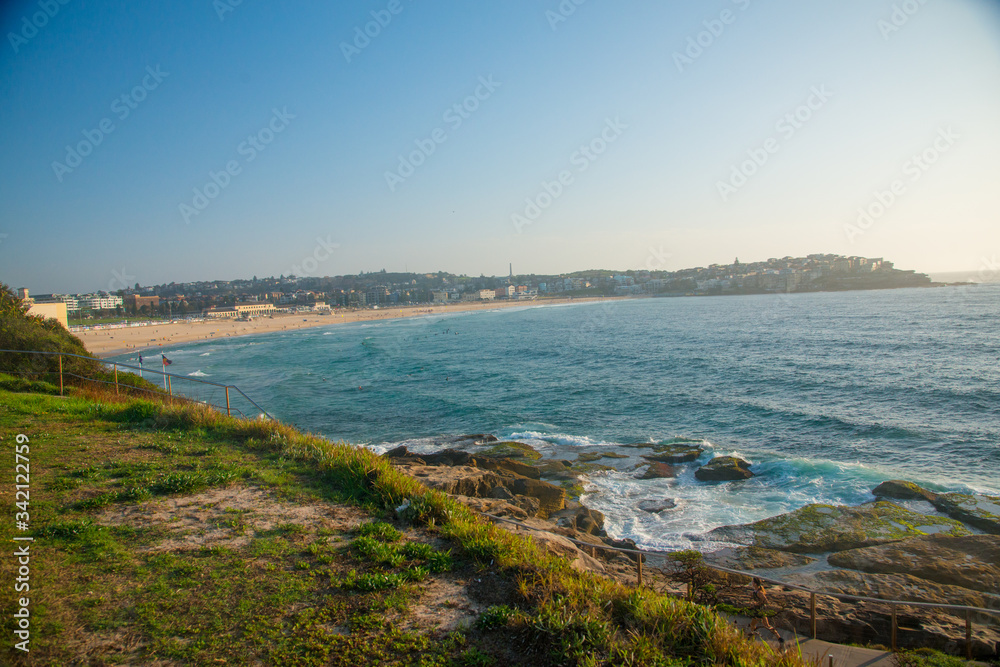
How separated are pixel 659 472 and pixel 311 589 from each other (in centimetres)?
1453

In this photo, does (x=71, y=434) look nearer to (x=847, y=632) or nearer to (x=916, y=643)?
(x=847, y=632)

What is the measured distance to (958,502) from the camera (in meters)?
13.6

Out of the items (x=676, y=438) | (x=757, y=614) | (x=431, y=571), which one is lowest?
(x=676, y=438)

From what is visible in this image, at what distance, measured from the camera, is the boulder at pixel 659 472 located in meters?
16.9

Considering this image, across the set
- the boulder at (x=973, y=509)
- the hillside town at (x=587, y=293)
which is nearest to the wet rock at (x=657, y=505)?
the boulder at (x=973, y=509)

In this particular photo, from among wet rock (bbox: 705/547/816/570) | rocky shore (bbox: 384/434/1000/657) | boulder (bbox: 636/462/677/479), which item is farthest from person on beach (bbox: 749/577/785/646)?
boulder (bbox: 636/462/677/479)

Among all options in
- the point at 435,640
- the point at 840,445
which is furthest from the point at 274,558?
the point at 840,445

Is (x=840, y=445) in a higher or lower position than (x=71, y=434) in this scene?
lower

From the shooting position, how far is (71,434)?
31.1 feet

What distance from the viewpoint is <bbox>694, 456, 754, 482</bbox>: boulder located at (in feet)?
54.3

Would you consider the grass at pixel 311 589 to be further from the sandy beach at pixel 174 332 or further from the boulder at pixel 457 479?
the sandy beach at pixel 174 332

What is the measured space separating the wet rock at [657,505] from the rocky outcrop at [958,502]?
5.89 m

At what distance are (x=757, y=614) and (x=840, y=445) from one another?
15565 millimetres

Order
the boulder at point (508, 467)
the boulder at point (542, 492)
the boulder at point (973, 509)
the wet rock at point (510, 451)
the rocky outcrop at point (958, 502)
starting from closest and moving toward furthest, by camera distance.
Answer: the boulder at point (973, 509) < the rocky outcrop at point (958, 502) < the boulder at point (542, 492) < the boulder at point (508, 467) < the wet rock at point (510, 451)
